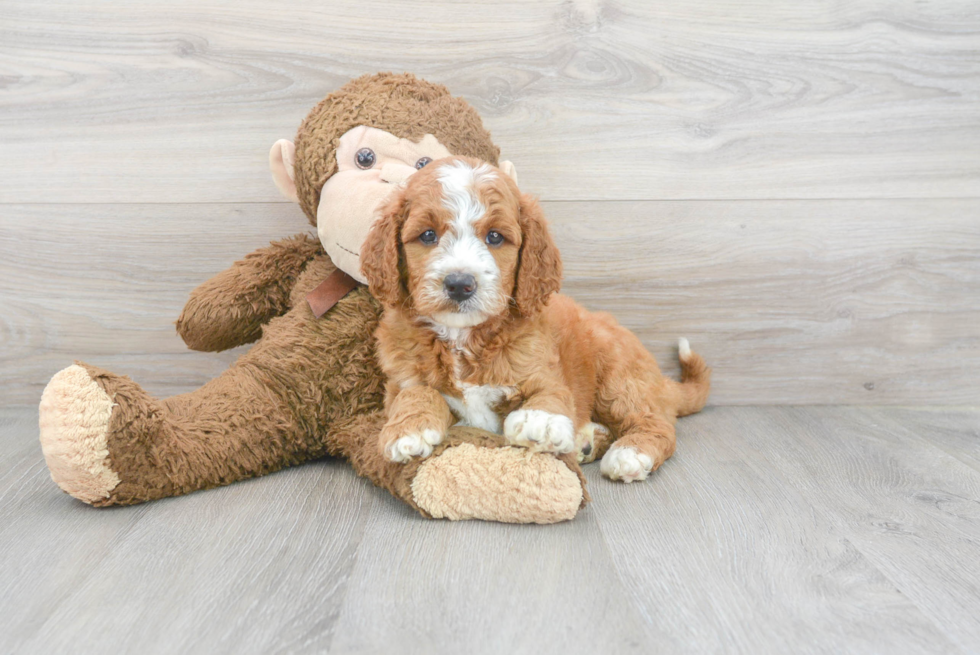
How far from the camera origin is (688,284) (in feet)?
7.33

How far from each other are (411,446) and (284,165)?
0.87 metres

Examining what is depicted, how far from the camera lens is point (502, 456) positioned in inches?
57.1

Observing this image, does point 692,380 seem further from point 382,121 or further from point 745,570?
point 382,121

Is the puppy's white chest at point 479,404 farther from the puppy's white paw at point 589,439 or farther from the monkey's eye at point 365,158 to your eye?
the monkey's eye at point 365,158

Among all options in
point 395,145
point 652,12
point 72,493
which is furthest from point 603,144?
point 72,493

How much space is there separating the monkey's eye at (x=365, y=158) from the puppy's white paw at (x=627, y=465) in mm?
905

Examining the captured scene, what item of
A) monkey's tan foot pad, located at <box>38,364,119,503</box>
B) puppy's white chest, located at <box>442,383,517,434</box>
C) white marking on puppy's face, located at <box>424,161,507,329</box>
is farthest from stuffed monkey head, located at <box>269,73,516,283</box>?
monkey's tan foot pad, located at <box>38,364,119,503</box>

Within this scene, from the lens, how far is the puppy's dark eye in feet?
4.75

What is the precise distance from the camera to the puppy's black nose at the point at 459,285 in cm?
136

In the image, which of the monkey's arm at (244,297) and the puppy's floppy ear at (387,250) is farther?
the monkey's arm at (244,297)

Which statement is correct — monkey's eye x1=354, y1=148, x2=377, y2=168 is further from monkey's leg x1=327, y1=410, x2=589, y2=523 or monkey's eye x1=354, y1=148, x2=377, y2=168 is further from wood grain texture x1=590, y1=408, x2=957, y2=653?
wood grain texture x1=590, y1=408, x2=957, y2=653

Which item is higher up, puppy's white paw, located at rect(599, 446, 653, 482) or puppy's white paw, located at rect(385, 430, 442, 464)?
puppy's white paw, located at rect(385, 430, 442, 464)

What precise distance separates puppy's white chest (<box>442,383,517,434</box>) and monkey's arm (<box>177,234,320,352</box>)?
0.61 meters

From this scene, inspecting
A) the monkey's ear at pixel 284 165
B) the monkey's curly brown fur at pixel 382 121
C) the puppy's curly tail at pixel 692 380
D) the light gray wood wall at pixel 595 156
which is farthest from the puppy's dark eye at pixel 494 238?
the puppy's curly tail at pixel 692 380
